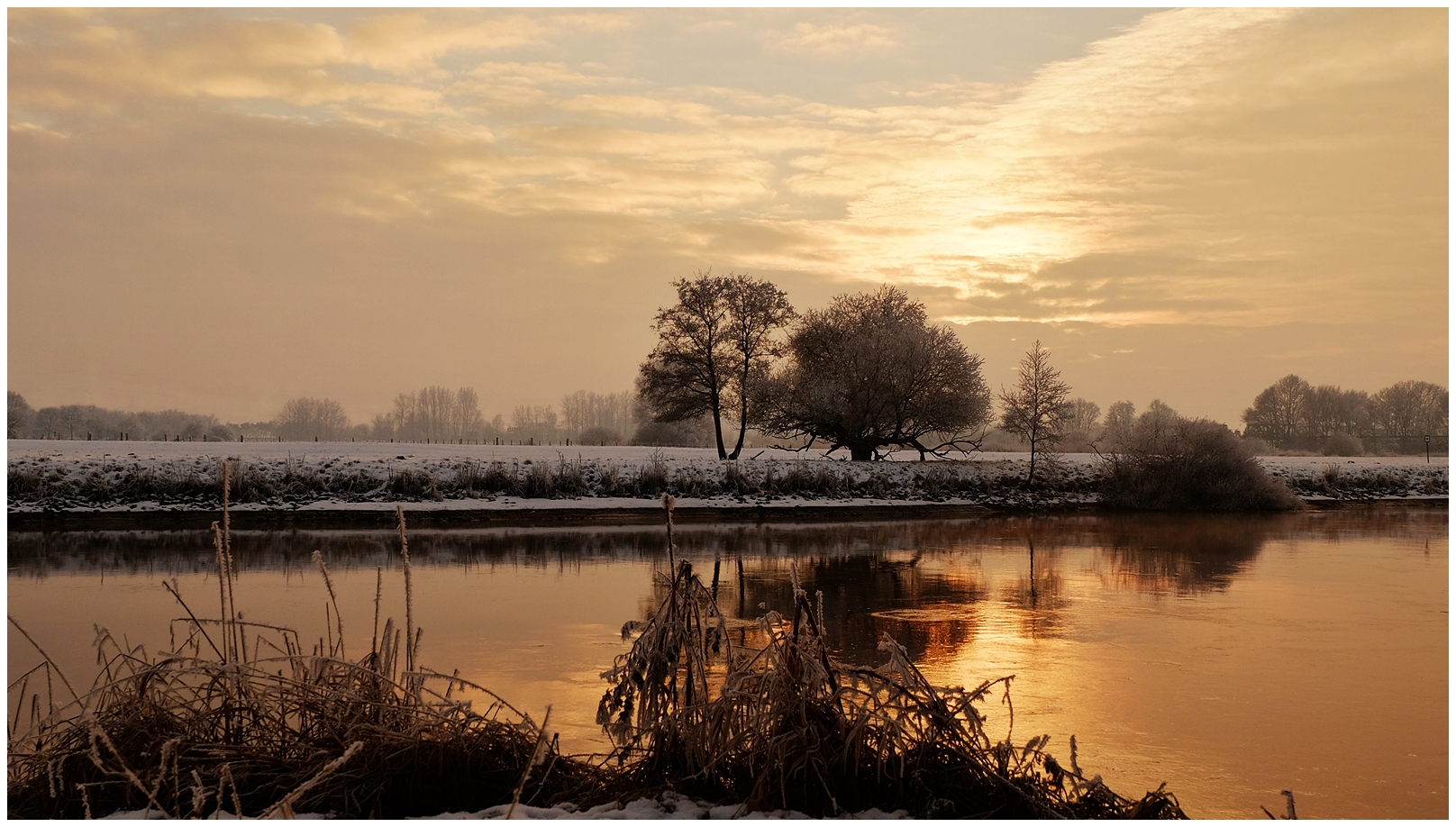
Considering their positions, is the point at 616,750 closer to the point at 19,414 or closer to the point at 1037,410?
the point at 1037,410

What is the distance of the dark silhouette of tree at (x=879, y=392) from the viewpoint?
4450 cm

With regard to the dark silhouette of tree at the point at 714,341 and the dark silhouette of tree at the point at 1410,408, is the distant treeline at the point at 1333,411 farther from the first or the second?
the dark silhouette of tree at the point at 714,341

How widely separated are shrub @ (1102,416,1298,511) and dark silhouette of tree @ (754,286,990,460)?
8.79 meters

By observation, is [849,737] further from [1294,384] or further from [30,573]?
[1294,384]

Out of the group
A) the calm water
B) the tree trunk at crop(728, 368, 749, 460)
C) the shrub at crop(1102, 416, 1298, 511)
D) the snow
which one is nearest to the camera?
the snow

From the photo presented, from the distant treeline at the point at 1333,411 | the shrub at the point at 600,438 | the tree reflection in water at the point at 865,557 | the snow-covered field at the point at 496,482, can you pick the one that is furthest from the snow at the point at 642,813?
the distant treeline at the point at 1333,411

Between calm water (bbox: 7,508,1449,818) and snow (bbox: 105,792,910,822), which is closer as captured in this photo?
snow (bbox: 105,792,910,822)

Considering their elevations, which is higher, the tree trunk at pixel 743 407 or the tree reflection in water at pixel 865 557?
the tree trunk at pixel 743 407

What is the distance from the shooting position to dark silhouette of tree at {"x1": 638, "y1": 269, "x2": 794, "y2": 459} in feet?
161

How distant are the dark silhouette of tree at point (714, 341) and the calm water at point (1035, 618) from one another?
80.5 feet

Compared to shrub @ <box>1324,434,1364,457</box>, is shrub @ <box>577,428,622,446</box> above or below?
above

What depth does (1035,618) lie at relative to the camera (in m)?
13.0

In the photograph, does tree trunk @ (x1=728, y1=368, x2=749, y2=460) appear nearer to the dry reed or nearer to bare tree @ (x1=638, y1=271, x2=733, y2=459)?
bare tree @ (x1=638, y1=271, x2=733, y2=459)

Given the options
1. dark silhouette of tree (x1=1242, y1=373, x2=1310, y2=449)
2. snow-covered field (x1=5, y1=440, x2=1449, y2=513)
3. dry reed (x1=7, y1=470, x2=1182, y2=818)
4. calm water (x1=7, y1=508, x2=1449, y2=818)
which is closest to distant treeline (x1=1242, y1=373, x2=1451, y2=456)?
dark silhouette of tree (x1=1242, y1=373, x2=1310, y2=449)
